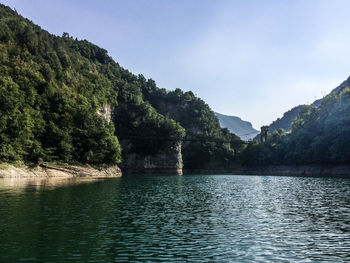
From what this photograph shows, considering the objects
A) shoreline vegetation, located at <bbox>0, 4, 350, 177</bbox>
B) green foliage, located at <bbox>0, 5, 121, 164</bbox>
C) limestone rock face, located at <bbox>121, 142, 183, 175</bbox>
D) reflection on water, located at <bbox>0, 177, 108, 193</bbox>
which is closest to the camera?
reflection on water, located at <bbox>0, 177, 108, 193</bbox>

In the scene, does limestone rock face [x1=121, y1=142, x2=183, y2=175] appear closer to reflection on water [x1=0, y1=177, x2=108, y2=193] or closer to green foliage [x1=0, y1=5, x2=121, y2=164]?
green foliage [x1=0, y1=5, x2=121, y2=164]

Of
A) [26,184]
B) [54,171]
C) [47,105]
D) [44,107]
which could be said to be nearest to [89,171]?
[54,171]

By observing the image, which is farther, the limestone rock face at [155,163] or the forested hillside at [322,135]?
the limestone rock face at [155,163]

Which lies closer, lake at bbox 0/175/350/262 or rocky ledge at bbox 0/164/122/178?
lake at bbox 0/175/350/262

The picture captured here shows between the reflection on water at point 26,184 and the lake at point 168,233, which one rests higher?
the reflection on water at point 26,184

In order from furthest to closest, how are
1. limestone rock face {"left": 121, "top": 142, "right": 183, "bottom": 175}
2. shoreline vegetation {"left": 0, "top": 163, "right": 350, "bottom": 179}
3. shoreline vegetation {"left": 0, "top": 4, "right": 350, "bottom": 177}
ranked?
limestone rock face {"left": 121, "top": 142, "right": 183, "bottom": 175} → shoreline vegetation {"left": 0, "top": 4, "right": 350, "bottom": 177} → shoreline vegetation {"left": 0, "top": 163, "right": 350, "bottom": 179}

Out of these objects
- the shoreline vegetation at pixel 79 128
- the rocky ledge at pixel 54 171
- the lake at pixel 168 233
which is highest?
the shoreline vegetation at pixel 79 128

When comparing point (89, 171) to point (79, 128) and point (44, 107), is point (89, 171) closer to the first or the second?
point (79, 128)

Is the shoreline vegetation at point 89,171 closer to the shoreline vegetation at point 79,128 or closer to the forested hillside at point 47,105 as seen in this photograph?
the shoreline vegetation at point 79,128

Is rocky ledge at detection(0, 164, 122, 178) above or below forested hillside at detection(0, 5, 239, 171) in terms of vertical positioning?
below

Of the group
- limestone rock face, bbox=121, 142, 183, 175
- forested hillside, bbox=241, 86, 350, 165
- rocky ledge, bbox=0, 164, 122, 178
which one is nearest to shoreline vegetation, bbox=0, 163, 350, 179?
rocky ledge, bbox=0, 164, 122, 178

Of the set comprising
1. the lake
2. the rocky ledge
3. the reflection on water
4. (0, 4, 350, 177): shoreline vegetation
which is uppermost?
(0, 4, 350, 177): shoreline vegetation

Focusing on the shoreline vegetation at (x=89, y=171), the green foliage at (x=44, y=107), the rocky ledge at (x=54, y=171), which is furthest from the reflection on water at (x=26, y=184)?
the green foliage at (x=44, y=107)

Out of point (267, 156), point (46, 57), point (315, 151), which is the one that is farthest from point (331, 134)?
point (46, 57)
